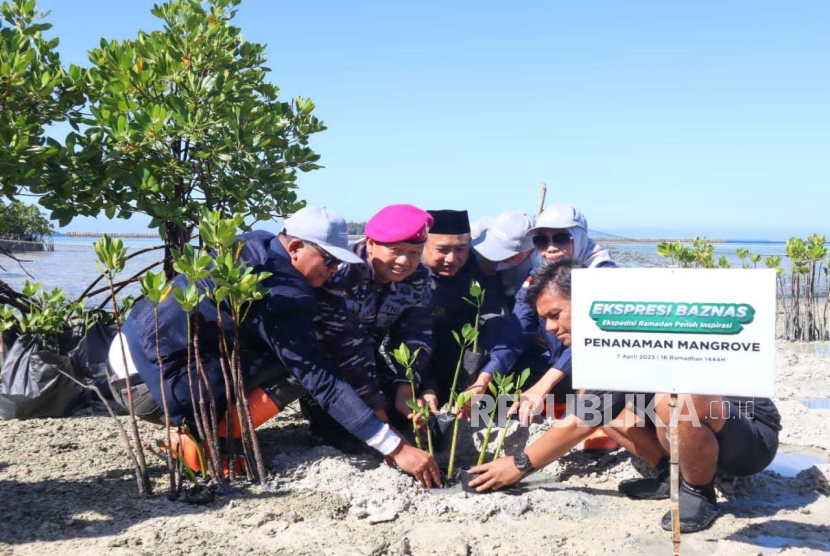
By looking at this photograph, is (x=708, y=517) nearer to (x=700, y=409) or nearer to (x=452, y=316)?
(x=700, y=409)

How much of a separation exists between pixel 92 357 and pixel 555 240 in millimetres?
2818

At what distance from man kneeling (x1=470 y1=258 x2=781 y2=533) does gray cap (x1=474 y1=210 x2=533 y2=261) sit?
3.61ft

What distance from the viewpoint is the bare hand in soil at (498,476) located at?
3.20 meters

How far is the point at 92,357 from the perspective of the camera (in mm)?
4422

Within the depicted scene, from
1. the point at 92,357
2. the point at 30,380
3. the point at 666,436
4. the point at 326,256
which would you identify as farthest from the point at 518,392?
the point at 30,380

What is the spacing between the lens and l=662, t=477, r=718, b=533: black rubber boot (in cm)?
288

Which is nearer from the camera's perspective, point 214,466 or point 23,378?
point 214,466

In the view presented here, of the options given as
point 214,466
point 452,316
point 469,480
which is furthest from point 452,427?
point 214,466

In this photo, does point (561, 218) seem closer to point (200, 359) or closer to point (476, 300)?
point (476, 300)

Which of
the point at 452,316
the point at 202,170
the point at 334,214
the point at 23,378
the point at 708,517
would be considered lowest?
the point at 708,517

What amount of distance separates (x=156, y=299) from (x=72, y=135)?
1563mm

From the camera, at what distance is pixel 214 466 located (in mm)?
3211
